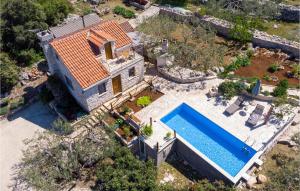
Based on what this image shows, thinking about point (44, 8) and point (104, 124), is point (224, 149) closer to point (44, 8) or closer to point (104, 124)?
point (104, 124)

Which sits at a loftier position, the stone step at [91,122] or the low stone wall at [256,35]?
the low stone wall at [256,35]

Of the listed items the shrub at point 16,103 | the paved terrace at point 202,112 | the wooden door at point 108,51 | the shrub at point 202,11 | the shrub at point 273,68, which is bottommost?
the shrub at point 16,103

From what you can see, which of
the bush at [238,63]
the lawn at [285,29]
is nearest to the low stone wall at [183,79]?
the bush at [238,63]

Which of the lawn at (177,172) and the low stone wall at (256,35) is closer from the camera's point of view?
the lawn at (177,172)

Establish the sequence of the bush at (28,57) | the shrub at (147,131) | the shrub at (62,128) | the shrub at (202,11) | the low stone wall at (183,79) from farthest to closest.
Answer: the shrub at (202,11), the bush at (28,57), the low stone wall at (183,79), the shrub at (147,131), the shrub at (62,128)

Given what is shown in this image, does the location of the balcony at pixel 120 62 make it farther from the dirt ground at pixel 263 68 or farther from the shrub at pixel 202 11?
the shrub at pixel 202 11

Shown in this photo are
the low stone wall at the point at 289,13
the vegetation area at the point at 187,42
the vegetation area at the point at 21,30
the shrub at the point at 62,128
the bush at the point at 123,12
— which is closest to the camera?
the shrub at the point at 62,128
